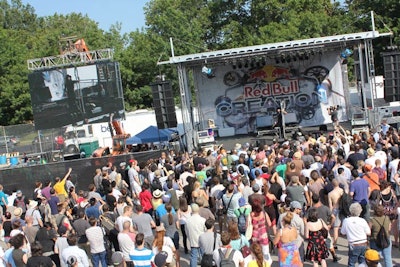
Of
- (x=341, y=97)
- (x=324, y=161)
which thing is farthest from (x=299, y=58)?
(x=324, y=161)

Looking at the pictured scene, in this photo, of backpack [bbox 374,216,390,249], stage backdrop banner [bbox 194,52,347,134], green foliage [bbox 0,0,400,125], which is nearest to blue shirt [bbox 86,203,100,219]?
backpack [bbox 374,216,390,249]

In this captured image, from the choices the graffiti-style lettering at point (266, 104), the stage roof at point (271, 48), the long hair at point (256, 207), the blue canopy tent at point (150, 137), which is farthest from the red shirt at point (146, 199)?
the graffiti-style lettering at point (266, 104)

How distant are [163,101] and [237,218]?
11.5 meters

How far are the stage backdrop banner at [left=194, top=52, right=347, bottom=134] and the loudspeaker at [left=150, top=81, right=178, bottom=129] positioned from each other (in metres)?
4.88

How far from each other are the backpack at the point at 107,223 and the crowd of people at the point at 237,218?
22mm

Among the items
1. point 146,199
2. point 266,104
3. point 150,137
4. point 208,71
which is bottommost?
point 146,199

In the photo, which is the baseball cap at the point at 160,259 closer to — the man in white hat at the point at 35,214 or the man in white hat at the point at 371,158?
the man in white hat at the point at 35,214

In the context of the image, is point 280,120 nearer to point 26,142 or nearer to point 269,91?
point 269,91

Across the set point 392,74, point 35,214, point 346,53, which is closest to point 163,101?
point 346,53

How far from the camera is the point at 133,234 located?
25.1ft

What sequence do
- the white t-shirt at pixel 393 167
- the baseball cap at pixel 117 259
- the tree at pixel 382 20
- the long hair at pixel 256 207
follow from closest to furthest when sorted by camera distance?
Answer: the baseball cap at pixel 117 259
the long hair at pixel 256 207
the white t-shirt at pixel 393 167
the tree at pixel 382 20

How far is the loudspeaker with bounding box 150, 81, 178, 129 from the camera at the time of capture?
19.4m

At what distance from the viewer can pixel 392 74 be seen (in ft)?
63.8

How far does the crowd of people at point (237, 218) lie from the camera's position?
688 centimetres
